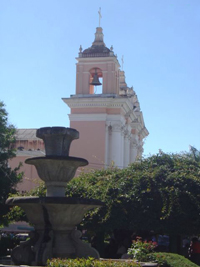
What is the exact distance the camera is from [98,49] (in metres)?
40.5

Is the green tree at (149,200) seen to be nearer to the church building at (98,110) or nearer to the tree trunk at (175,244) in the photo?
the tree trunk at (175,244)

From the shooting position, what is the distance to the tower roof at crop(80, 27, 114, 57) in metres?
39.8

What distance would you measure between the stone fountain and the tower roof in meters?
27.3

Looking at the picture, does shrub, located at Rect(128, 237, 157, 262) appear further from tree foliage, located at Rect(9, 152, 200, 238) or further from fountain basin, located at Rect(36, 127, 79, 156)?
tree foliage, located at Rect(9, 152, 200, 238)

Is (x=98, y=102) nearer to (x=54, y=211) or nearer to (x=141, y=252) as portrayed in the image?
(x=141, y=252)

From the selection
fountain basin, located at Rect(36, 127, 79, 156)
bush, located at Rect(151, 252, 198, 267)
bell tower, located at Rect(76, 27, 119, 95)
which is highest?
bell tower, located at Rect(76, 27, 119, 95)

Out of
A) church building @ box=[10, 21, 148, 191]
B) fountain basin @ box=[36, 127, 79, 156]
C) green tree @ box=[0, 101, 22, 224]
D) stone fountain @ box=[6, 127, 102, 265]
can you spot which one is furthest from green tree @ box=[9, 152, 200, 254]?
church building @ box=[10, 21, 148, 191]

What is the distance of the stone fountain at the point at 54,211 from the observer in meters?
12.1

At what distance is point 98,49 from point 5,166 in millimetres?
18637

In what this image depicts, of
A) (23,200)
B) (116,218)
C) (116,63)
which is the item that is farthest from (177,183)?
(116,63)

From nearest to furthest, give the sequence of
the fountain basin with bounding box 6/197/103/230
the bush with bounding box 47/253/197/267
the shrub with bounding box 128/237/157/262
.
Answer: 1. the bush with bounding box 47/253/197/267
2. the fountain basin with bounding box 6/197/103/230
3. the shrub with bounding box 128/237/157/262

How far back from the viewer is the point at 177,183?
19.3m

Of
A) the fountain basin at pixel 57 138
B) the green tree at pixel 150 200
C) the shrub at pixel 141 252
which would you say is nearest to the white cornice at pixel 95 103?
the green tree at pixel 150 200

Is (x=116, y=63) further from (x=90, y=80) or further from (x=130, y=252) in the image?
(x=130, y=252)
